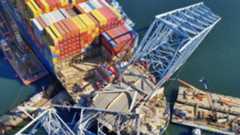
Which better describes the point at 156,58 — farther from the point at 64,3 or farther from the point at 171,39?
the point at 64,3

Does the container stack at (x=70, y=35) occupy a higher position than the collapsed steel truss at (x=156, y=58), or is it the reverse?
the container stack at (x=70, y=35)

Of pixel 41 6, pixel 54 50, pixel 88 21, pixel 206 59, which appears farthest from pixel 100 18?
pixel 206 59

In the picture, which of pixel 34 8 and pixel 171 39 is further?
pixel 171 39

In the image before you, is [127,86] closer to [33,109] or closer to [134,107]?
[134,107]

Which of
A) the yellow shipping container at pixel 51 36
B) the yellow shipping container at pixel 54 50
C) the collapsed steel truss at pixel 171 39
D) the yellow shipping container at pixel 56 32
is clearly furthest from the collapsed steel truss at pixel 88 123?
the yellow shipping container at pixel 56 32

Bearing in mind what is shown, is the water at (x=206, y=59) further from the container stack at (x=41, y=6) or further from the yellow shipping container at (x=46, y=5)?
the yellow shipping container at (x=46, y=5)

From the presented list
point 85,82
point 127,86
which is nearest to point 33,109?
point 85,82
